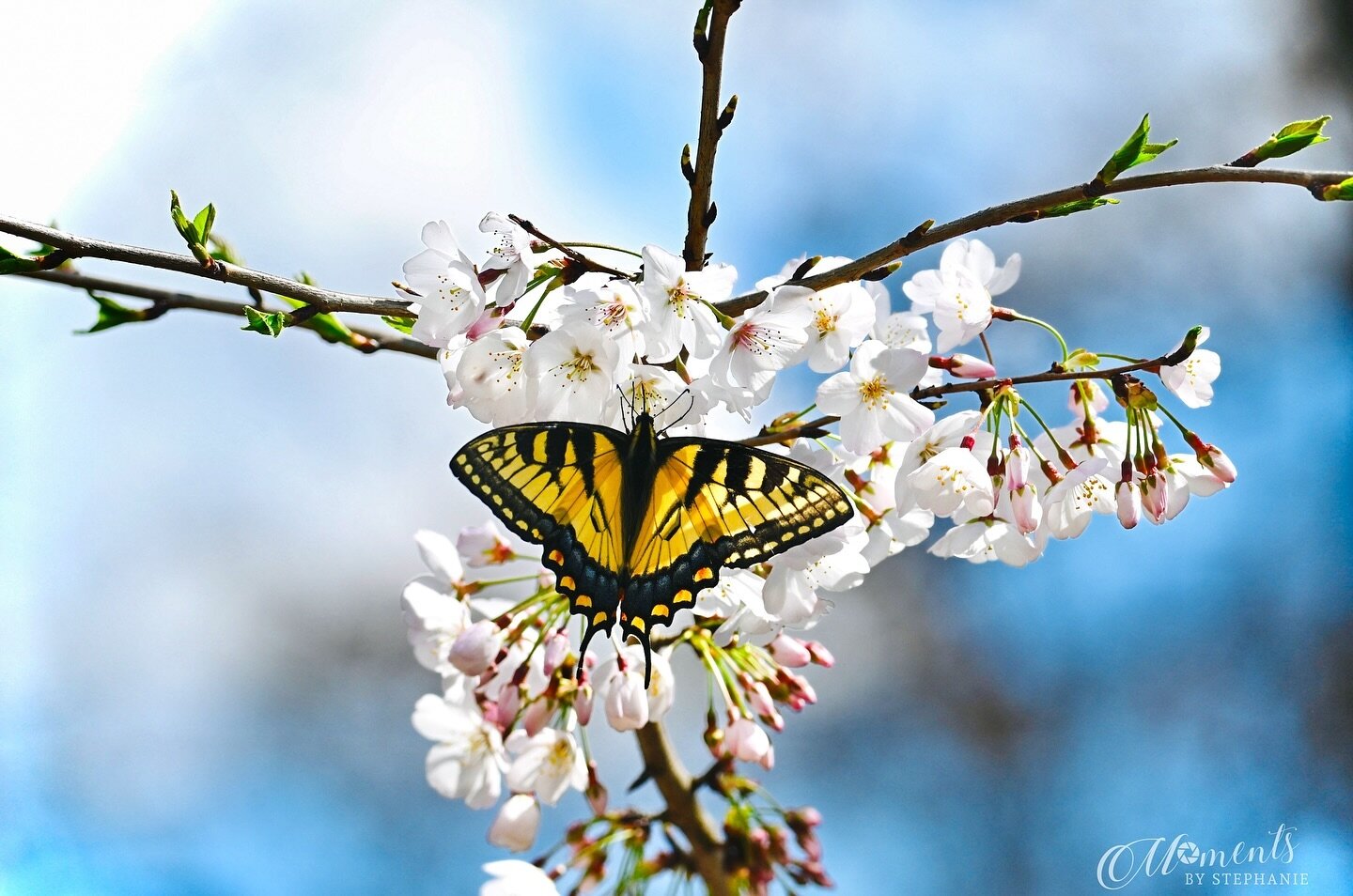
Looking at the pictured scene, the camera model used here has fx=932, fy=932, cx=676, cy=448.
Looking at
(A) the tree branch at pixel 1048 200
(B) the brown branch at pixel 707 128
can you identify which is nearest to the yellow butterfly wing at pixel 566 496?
(B) the brown branch at pixel 707 128

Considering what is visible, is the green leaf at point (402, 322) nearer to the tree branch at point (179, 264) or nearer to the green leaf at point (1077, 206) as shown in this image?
the tree branch at point (179, 264)

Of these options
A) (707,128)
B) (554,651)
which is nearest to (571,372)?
(707,128)

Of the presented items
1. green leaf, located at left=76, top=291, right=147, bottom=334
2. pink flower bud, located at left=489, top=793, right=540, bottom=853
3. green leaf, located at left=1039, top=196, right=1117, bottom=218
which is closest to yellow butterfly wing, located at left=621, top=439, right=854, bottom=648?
green leaf, located at left=1039, top=196, right=1117, bottom=218

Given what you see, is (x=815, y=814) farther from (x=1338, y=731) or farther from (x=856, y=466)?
(x=1338, y=731)

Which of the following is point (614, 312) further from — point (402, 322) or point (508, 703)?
point (508, 703)

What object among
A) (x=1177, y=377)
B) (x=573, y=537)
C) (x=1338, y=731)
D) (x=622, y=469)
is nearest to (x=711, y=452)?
(x=622, y=469)

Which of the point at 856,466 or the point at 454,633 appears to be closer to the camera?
the point at 856,466
